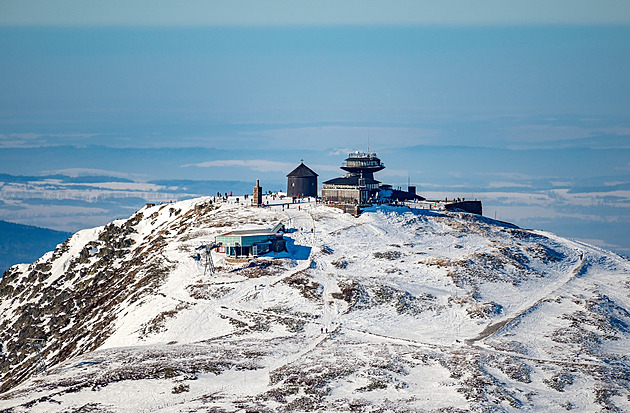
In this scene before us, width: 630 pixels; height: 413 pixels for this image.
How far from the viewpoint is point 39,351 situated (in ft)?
267

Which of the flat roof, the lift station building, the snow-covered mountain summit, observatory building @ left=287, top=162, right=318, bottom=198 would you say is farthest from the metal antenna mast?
observatory building @ left=287, top=162, right=318, bottom=198

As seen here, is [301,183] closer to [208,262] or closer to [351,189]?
[351,189]

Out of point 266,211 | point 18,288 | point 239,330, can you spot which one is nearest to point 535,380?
point 239,330

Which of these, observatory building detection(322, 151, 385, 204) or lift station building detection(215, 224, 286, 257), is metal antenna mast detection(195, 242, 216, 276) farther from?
observatory building detection(322, 151, 385, 204)

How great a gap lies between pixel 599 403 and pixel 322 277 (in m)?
40.9

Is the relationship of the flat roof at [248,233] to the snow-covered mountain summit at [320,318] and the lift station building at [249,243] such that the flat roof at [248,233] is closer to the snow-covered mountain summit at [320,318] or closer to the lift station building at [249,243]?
the lift station building at [249,243]

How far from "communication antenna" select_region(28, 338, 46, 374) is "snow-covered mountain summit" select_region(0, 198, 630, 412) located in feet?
1.59

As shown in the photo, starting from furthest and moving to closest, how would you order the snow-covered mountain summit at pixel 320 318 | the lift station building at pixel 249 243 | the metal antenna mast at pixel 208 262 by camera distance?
the lift station building at pixel 249 243 → the metal antenna mast at pixel 208 262 → the snow-covered mountain summit at pixel 320 318

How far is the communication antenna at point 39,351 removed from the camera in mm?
80500

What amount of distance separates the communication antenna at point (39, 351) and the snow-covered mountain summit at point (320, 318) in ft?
1.59

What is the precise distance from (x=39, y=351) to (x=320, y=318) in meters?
30.7

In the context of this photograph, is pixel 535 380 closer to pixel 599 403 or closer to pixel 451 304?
pixel 599 403

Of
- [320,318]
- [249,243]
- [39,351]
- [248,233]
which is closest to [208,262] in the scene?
[249,243]

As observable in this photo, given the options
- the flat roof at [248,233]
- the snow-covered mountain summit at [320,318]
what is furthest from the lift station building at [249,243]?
the snow-covered mountain summit at [320,318]
